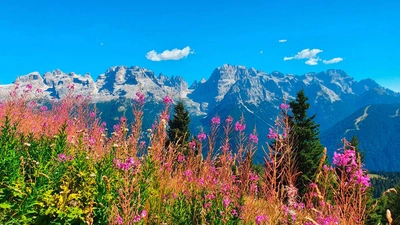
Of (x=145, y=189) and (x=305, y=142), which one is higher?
(x=305, y=142)

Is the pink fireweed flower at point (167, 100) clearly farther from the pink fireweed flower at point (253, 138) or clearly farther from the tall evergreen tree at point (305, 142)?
the tall evergreen tree at point (305, 142)

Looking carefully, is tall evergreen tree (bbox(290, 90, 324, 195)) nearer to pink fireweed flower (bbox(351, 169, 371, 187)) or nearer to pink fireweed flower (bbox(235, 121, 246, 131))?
pink fireweed flower (bbox(235, 121, 246, 131))

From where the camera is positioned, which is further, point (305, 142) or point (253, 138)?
point (305, 142)

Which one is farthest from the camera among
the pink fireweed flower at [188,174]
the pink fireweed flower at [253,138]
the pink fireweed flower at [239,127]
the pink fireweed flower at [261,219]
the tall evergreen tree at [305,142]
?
the tall evergreen tree at [305,142]

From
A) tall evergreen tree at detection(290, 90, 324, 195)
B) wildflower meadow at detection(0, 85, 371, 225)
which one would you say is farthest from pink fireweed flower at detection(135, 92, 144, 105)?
tall evergreen tree at detection(290, 90, 324, 195)

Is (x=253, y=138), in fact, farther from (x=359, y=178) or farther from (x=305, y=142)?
(x=305, y=142)

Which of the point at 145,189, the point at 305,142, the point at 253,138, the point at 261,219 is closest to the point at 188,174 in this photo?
the point at 253,138

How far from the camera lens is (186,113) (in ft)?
111

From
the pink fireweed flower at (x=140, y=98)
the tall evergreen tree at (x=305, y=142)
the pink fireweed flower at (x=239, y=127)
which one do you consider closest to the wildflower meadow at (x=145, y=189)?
the pink fireweed flower at (x=140, y=98)

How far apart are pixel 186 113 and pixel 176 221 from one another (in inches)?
1190

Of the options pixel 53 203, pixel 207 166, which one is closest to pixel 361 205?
pixel 207 166

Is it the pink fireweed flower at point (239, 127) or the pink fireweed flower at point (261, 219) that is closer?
the pink fireweed flower at point (261, 219)

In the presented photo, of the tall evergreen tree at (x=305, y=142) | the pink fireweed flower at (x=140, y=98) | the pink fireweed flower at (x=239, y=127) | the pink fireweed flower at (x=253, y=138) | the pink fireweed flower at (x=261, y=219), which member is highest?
the tall evergreen tree at (x=305, y=142)

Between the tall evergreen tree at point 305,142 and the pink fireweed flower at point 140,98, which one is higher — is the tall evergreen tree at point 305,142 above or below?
above
